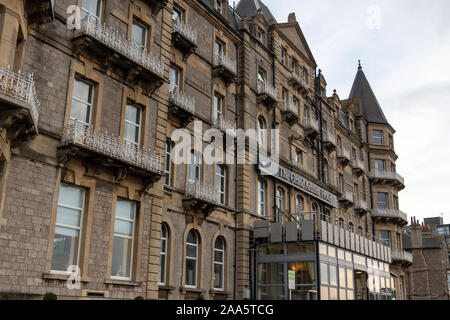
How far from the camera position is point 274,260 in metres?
25.4

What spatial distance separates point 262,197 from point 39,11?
17917 mm

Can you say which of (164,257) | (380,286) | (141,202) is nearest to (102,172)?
(141,202)

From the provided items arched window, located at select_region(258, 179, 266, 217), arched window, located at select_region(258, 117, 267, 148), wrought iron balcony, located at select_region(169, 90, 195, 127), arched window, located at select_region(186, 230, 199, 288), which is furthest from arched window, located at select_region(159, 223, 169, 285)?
arched window, located at select_region(258, 117, 267, 148)

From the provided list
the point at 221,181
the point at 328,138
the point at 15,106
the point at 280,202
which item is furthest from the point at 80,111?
the point at 328,138

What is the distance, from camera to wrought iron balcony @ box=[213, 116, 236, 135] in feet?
84.8

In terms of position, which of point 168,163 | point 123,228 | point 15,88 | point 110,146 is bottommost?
point 123,228

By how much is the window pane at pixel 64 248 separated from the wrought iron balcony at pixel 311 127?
76.6 ft

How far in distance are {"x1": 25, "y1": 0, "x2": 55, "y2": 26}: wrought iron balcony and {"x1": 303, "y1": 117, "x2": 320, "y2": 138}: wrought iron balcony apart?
23.8 meters

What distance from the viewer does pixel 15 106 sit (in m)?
12.2

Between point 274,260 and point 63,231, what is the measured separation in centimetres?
1310

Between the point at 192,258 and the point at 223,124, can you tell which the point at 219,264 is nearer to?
the point at 192,258

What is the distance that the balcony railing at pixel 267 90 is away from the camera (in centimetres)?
2978

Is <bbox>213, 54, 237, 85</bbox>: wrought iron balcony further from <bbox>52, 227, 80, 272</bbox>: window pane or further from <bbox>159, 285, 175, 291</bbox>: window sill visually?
<bbox>52, 227, 80, 272</bbox>: window pane
